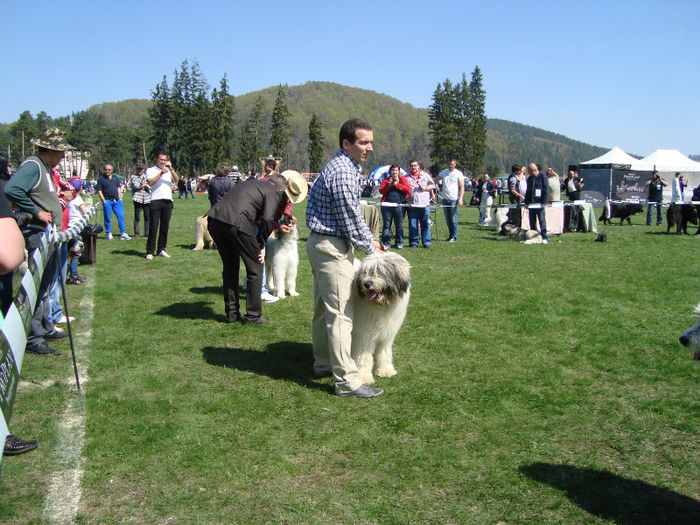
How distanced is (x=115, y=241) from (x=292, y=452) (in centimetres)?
1256

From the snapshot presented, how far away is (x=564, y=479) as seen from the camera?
10.8 ft

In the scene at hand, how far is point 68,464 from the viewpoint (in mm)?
3475

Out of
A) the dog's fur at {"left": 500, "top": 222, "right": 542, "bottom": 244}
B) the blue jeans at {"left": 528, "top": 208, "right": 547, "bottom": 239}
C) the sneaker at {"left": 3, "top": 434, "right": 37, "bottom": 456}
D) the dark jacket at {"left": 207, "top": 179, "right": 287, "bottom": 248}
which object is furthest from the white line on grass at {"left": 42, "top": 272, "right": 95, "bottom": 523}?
the blue jeans at {"left": 528, "top": 208, "right": 547, "bottom": 239}

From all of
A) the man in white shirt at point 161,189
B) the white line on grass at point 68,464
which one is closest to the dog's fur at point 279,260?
the white line on grass at point 68,464

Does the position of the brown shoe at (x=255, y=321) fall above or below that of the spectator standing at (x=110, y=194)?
below

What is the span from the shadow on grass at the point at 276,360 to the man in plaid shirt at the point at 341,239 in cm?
39

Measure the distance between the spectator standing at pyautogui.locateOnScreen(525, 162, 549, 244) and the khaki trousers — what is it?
1106cm

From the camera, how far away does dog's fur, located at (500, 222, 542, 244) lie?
14.5 m

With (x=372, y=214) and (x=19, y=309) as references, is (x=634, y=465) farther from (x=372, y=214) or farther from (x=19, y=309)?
(x=372, y=214)

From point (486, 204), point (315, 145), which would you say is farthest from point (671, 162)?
point (315, 145)

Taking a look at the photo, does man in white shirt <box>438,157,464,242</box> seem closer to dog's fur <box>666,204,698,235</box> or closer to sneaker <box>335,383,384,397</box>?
dog's fur <box>666,204,698,235</box>

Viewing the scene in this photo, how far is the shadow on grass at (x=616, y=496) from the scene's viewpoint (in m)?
2.92

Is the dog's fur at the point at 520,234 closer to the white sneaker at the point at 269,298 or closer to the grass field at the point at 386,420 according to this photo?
the grass field at the point at 386,420

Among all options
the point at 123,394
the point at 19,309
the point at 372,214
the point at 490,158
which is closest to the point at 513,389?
the point at 123,394
